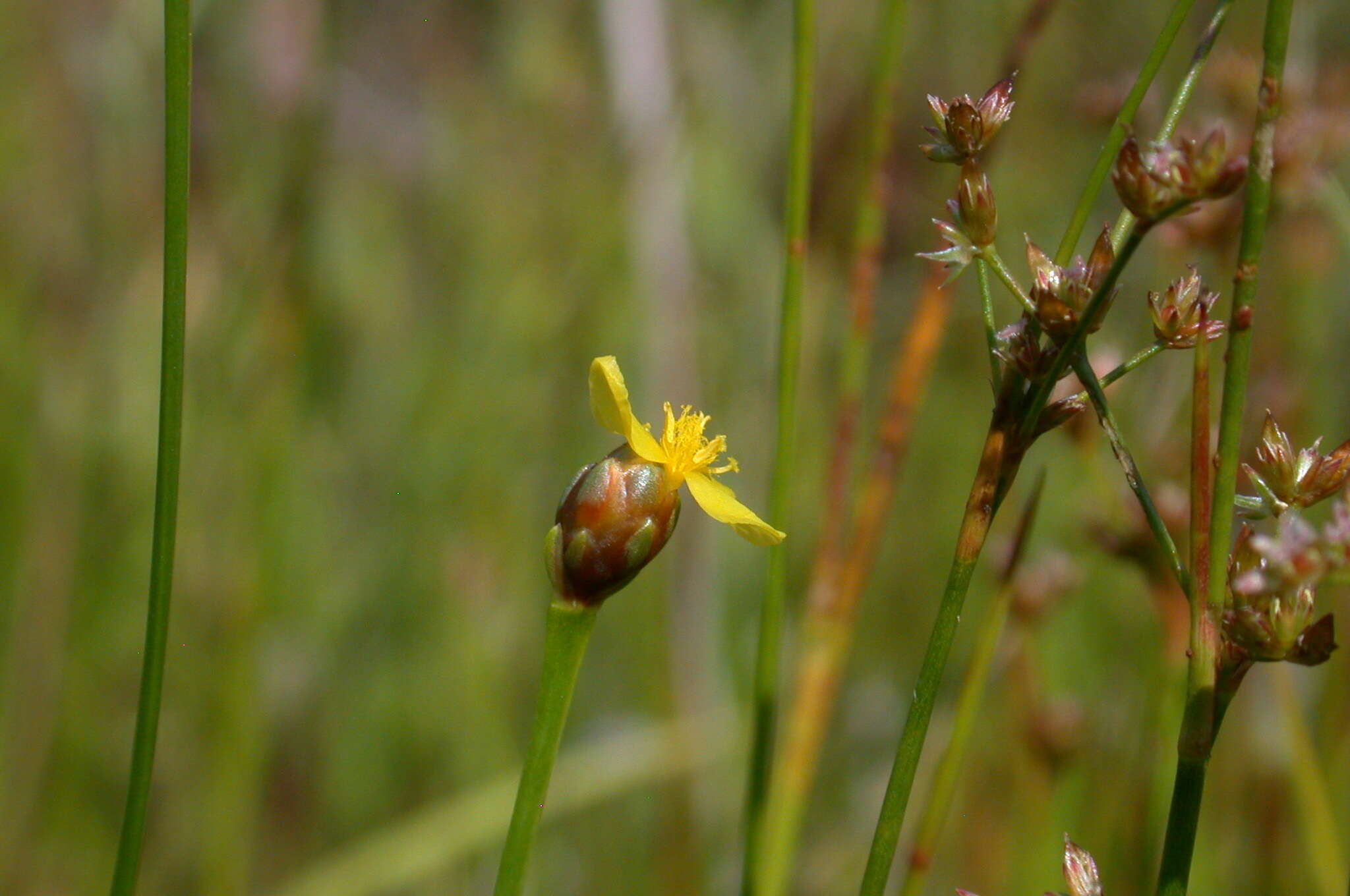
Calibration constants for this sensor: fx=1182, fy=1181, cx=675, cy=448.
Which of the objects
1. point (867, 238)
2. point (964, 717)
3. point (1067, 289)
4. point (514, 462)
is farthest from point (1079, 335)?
point (514, 462)

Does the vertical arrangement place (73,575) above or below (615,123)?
below

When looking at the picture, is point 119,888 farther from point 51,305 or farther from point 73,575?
point 51,305

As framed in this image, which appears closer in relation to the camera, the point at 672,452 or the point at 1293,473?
the point at 1293,473

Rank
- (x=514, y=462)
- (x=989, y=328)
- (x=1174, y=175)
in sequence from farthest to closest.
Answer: (x=514, y=462)
(x=989, y=328)
(x=1174, y=175)

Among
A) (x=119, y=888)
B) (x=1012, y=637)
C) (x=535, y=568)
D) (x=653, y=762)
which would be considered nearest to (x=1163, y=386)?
(x=1012, y=637)

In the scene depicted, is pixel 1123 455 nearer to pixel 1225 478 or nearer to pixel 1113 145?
pixel 1225 478
